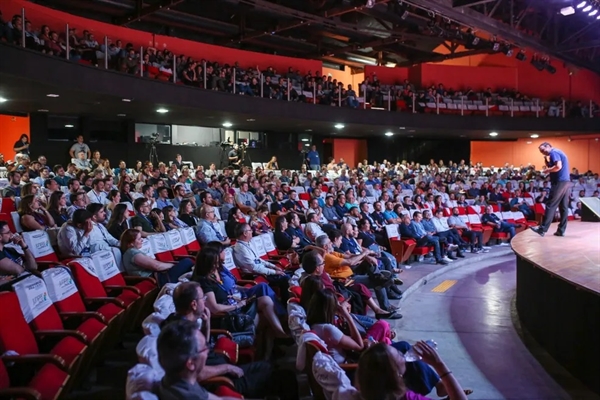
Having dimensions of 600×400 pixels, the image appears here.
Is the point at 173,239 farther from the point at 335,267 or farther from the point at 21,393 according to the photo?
the point at 21,393

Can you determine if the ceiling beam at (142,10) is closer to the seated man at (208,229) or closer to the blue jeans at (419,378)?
the seated man at (208,229)

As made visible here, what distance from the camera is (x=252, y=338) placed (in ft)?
13.0

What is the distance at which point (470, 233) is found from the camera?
11.7 metres

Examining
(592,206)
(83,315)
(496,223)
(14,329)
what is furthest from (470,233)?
(14,329)

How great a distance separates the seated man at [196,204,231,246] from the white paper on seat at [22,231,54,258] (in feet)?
6.46

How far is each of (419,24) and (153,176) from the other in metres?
13.4

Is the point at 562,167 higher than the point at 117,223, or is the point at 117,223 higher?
the point at 562,167

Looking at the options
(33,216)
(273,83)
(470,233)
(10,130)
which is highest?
(273,83)

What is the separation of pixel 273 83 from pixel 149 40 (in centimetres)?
367

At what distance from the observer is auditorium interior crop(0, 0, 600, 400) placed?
3352 mm

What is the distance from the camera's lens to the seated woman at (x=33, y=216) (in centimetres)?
586

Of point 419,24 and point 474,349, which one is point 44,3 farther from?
point 474,349

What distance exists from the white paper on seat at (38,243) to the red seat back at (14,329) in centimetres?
196

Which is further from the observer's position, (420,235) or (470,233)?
(470,233)
